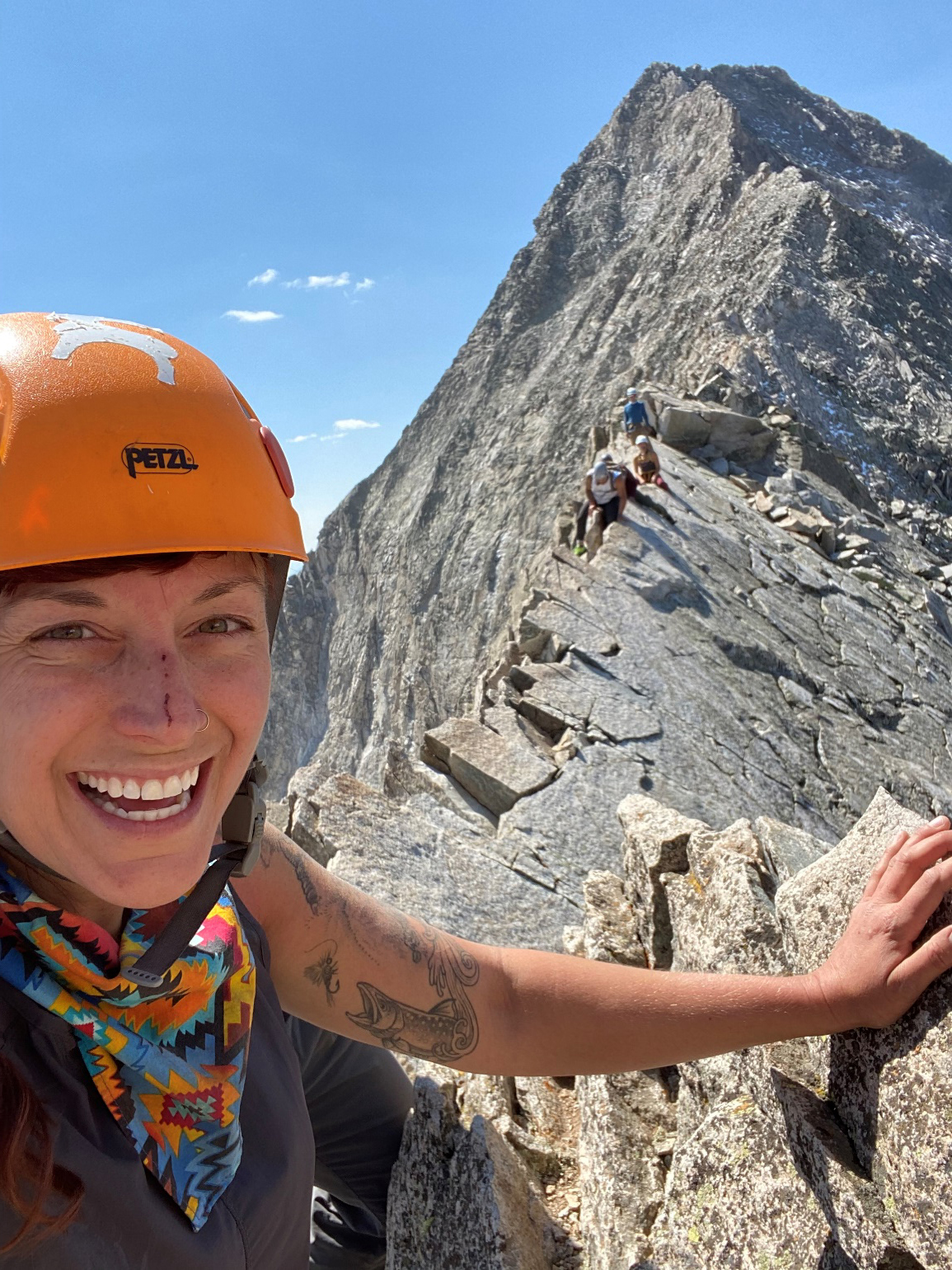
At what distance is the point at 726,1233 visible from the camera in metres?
2.47

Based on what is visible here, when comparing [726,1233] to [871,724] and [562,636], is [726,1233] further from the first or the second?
[871,724]

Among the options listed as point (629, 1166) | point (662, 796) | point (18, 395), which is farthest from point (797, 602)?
point (18, 395)

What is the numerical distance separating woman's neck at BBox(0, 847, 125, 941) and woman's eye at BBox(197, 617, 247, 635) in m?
0.62

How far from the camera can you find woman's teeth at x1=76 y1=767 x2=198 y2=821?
5.76 feet

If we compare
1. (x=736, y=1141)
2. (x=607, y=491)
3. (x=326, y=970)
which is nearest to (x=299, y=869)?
(x=326, y=970)

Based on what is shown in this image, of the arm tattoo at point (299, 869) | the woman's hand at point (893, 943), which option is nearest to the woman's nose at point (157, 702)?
the arm tattoo at point (299, 869)

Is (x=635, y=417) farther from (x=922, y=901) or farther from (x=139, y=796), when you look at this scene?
(x=139, y=796)

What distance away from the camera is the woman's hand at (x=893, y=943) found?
7.21 feet

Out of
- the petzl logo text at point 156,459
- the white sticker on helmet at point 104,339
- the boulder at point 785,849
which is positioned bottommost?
the boulder at point 785,849

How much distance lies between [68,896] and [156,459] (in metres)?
1.03

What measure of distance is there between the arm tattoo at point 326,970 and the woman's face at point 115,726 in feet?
3.03

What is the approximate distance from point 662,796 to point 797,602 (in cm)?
704

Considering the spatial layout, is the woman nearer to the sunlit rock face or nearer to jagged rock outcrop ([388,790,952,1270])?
jagged rock outcrop ([388,790,952,1270])

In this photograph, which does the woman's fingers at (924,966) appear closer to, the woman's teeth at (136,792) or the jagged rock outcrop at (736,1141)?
the jagged rock outcrop at (736,1141)
